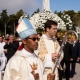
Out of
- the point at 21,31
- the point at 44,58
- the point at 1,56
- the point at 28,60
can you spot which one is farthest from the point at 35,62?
the point at 1,56

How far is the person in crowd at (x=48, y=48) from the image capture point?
17.0ft

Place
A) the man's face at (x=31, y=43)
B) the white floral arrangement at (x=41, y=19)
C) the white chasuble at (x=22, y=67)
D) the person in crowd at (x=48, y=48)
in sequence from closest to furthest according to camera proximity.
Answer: the white chasuble at (x=22, y=67) < the man's face at (x=31, y=43) < the person in crowd at (x=48, y=48) < the white floral arrangement at (x=41, y=19)

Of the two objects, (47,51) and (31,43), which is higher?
(31,43)

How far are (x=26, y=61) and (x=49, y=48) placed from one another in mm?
1942

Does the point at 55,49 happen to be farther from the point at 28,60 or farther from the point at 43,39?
the point at 28,60

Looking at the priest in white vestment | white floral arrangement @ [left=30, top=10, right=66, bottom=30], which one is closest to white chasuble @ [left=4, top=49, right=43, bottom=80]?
the priest in white vestment

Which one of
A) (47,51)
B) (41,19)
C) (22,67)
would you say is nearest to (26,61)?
(22,67)

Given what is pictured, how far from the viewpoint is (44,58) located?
205 inches

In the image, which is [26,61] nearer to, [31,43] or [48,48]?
[31,43]

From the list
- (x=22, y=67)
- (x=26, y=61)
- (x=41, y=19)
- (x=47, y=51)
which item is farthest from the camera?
(x=41, y=19)

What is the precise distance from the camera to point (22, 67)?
341 centimetres

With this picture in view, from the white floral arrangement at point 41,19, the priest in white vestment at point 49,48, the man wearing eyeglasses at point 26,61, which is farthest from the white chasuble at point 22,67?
the white floral arrangement at point 41,19

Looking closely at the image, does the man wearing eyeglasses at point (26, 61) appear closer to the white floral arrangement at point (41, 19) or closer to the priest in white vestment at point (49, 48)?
the priest in white vestment at point (49, 48)

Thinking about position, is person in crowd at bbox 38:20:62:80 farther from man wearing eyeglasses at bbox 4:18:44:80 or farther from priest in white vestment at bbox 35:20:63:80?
man wearing eyeglasses at bbox 4:18:44:80
